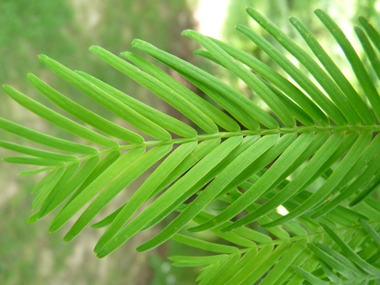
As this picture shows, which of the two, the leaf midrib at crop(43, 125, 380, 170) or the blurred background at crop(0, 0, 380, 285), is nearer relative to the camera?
the leaf midrib at crop(43, 125, 380, 170)

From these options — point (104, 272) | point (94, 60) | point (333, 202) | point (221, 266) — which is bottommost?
point (104, 272)

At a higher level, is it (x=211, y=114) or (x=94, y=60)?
(x=94, y=60)

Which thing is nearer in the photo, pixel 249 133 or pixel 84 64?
pixel 249 133

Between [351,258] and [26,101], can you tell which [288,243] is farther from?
[26,101]

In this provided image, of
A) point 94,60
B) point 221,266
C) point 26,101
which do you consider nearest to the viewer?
point 26,101

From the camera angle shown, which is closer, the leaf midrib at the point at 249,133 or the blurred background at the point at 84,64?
the leaf midrib at the point at 249,133

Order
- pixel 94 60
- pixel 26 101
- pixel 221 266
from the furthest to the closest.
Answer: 1. pixel 94 60
2. pixel 221 266
3. pixel 26 101

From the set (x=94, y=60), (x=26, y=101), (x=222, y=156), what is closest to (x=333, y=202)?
(x=222, y=156)

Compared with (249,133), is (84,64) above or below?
above
